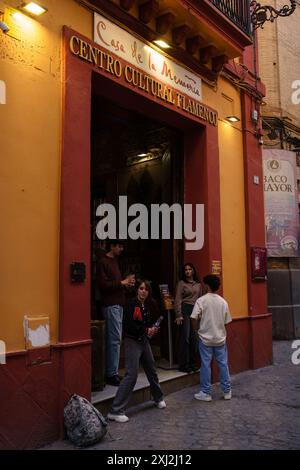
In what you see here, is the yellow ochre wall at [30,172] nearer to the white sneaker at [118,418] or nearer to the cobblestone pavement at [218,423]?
the white sneaker at [118,418]

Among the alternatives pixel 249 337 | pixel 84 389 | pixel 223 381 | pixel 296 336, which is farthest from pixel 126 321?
pixel 296 336

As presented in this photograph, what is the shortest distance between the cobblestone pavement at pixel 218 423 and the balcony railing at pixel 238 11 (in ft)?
20.8

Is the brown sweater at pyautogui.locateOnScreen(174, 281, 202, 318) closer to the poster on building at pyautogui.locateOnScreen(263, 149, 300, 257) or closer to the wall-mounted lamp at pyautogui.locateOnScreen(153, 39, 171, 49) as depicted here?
the wall-mounted lamp at pyautogui.locateOnScreen(153, 39, 171, 49)

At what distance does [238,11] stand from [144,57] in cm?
290

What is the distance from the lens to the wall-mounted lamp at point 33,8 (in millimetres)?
5416

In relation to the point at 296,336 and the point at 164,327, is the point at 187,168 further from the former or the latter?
the point at 296,336

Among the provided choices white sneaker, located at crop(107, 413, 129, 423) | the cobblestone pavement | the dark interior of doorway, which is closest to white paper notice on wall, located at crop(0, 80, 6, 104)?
the dark interior of doorway

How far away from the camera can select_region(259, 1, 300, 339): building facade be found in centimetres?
1302

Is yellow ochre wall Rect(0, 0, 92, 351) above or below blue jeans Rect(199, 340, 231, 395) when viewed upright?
above

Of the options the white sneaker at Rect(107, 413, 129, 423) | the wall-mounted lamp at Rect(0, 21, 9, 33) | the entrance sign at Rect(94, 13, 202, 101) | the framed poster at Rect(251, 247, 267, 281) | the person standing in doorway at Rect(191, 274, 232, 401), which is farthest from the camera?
the framed poster at Rect(251, 247, 267, 281)

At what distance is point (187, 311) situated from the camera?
27.0 feet

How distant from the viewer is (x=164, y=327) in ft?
29.3

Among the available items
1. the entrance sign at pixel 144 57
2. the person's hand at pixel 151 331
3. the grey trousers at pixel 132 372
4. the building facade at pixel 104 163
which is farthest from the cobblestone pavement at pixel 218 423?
the entrance sign at pixel 144 57

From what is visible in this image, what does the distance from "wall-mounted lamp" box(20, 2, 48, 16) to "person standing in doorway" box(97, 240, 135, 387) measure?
3329mm
